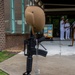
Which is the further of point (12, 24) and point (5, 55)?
point (12, 24)

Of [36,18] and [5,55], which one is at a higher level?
[36,18]

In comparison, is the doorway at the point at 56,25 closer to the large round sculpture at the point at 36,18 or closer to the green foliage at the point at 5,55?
the green foliage at the point at 5,55

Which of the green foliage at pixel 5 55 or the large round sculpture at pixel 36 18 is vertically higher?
the large round sculpture at pixel 36 18

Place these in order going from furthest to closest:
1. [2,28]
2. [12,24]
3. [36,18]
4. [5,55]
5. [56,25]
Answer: [56,25]
[12,24]
[2,28]
[5,55]
[36,18]

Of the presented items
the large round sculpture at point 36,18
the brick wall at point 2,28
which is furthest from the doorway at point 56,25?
the large round sculpture at point 36,18

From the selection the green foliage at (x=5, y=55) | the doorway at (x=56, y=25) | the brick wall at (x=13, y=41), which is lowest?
the green foliage at (x=5, y=55)

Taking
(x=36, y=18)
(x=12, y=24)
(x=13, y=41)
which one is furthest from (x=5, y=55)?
(x=36, y=18)

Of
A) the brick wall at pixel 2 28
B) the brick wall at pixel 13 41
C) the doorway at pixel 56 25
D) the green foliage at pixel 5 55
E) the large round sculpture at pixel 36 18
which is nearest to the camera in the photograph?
the large round sculpture at pixel 36 18

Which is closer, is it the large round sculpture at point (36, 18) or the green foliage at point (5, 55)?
the large round sculpture at point (36, 18)

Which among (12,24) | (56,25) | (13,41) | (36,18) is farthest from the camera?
(56,25)

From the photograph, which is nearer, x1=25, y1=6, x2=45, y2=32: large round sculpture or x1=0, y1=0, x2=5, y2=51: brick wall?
x1=25, y1=6, x2=45, y2=32: large round sculpture

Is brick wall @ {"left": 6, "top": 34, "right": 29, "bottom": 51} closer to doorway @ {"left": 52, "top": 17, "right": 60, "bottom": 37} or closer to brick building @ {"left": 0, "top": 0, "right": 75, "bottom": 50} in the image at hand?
brick building @ {"left": 0, "top": 0, "right": 75, "bottom": 50}

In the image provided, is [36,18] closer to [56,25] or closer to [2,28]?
[2,28]

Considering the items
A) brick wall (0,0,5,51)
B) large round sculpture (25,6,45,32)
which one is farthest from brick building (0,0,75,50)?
large round sculpture (25,6,45,32)
